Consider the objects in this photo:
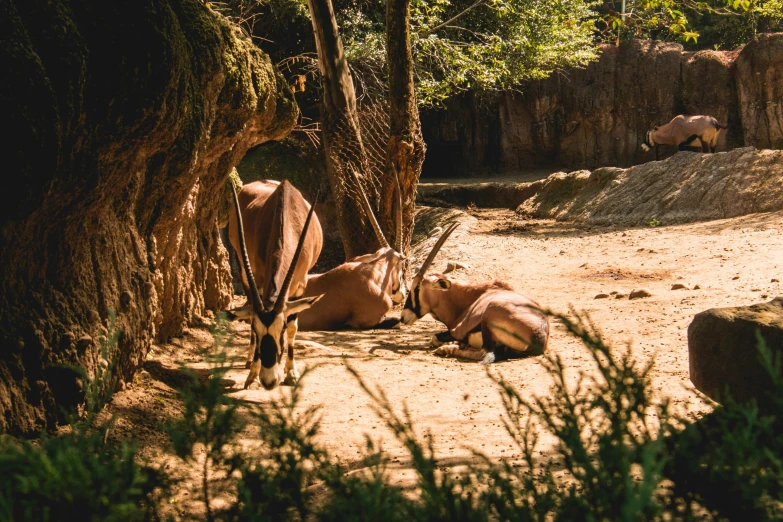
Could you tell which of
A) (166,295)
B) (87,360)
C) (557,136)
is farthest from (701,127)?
(87,360)

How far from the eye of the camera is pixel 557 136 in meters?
23.7

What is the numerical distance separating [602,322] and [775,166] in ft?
26.2

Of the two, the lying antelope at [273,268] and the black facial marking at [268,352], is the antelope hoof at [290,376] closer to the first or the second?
the lying antelope at [273,268]

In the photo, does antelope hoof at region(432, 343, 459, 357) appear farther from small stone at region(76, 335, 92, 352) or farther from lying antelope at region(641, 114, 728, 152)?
lying antelope at region(641, 114, 728, 152)

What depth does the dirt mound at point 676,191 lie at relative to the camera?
1298 centimetres

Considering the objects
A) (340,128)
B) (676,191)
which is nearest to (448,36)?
(676,191)

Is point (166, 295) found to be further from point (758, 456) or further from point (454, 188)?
point (454, 188)

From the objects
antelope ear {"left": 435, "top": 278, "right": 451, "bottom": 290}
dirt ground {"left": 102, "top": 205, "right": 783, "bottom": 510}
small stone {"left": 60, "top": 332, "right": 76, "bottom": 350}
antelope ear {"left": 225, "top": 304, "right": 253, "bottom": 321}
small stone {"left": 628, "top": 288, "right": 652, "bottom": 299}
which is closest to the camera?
small stone {"left": 60, "top": 332, "right": 76, "bottom": 350}

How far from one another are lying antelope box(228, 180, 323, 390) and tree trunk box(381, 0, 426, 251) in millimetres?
1920

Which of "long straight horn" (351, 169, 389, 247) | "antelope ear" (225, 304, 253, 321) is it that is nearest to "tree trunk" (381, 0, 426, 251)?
"long straight horn" (351, 169, 389, 247)

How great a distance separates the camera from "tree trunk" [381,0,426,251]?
31.8ft

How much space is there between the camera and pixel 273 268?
5.88m

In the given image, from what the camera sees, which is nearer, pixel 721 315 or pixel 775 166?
pixel 721 315

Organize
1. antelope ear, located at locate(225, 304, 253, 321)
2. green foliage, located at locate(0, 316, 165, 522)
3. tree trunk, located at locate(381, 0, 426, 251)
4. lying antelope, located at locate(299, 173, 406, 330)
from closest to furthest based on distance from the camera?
green foliage, located at locate(0, 316, 165, 522) → antelope ear, located at locate(225, 304, 253, 321) → lying antelope, located at locate(299, 173, 406, 330) → tree trunk, located at locate(381, 0, 426, 251)
